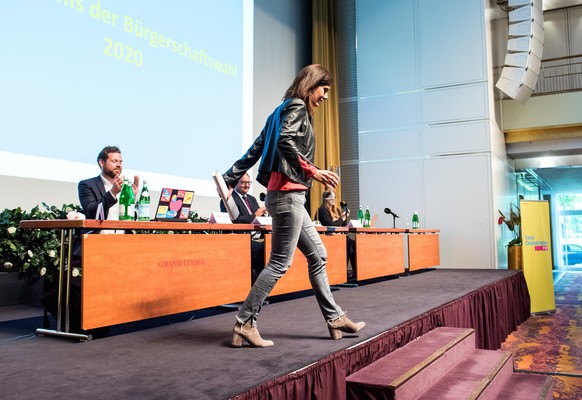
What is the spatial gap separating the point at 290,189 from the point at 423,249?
Answer: 4296 millimetres

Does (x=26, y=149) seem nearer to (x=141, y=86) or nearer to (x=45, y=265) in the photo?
(x=45, y=265)

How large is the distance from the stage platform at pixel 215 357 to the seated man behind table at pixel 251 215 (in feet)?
1.25

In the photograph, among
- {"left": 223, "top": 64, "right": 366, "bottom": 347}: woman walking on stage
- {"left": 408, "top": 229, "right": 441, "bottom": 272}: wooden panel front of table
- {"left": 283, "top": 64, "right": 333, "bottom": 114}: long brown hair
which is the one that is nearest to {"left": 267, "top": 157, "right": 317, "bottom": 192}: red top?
{"left": 223, "top": 64, "right": 366, "bottom": 347}: woman walking on stage

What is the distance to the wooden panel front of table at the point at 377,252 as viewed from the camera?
4176 mm

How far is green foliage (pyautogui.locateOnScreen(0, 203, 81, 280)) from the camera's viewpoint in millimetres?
3088

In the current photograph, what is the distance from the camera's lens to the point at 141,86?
4027 millimetres

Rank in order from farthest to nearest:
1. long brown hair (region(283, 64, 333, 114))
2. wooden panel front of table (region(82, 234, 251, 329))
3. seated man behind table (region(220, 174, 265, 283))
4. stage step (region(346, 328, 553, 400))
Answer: seated man behind table (region(220, 174, 265, 283)) < wooden panel front of table (region(82, 234, 251, 329)) < long brown hair (region(283, 64, 333, 114)) < stage step (region(346, 328, 553, 400))

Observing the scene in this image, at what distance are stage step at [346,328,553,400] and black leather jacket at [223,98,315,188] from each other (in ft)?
2.48

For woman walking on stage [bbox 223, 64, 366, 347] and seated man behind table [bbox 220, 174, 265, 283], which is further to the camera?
seated man behind table [bbox 220, 174, 265, 283]

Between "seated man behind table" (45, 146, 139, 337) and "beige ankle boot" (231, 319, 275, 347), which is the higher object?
"seated man behind table" (45, 146, 139, 337)

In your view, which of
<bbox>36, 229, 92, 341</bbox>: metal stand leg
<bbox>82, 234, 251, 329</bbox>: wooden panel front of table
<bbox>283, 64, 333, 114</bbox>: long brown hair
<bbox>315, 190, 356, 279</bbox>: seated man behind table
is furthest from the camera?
<bbox>315, 190, 356, 279</bbox>: seated man behind table

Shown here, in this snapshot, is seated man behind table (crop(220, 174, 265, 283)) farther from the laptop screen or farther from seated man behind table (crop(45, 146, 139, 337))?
seated man behind table (crop(45, 146, 139, 337))

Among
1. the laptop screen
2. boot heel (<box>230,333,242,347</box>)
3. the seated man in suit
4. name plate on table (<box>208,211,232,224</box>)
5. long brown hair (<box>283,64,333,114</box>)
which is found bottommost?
boot heel (<box>230,333,242,347</box>)

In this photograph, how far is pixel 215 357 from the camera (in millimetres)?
1705
